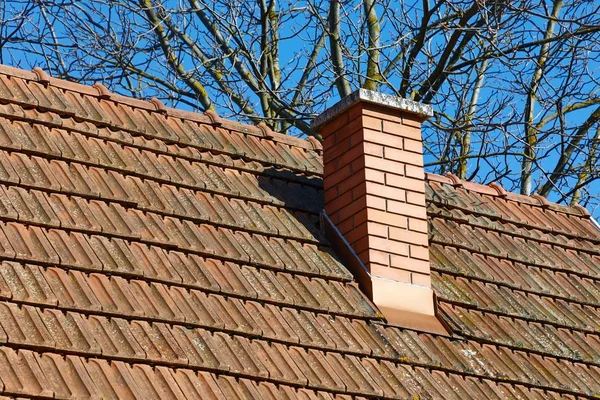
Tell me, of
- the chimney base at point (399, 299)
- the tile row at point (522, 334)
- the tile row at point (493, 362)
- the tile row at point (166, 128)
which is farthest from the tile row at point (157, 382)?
the tile row at point (166, 128)

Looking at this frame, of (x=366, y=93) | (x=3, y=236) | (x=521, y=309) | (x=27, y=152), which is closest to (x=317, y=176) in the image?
(x=366, y=93)

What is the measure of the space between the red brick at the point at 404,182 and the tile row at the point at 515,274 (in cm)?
52

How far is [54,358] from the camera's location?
5391 millimetres

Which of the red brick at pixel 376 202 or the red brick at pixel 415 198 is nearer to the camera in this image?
the red brick at pixel 376 202

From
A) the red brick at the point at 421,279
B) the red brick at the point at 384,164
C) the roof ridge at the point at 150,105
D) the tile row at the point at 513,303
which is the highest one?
the roof ridge at the point at 150,105

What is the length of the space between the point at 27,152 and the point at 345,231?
2036mm

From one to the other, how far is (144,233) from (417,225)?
6.24 feet

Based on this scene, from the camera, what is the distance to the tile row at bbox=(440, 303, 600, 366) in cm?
750

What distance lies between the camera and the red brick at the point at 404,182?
7.78 metres

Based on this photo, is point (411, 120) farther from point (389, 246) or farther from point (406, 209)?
point (389, 246)

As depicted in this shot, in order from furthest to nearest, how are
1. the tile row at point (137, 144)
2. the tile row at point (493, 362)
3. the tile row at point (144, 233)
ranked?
the tile row at point (137, 144) → the tile row at point (493, 362) → the tile row at point (144, 233)

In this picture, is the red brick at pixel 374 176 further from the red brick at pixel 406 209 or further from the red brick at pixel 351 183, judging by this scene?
the red brick at pixel 406 209

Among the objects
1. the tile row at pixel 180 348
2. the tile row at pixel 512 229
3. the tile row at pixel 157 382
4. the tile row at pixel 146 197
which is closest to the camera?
the tile row at pixel 157 382

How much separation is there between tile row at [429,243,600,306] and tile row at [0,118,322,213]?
95 cm
